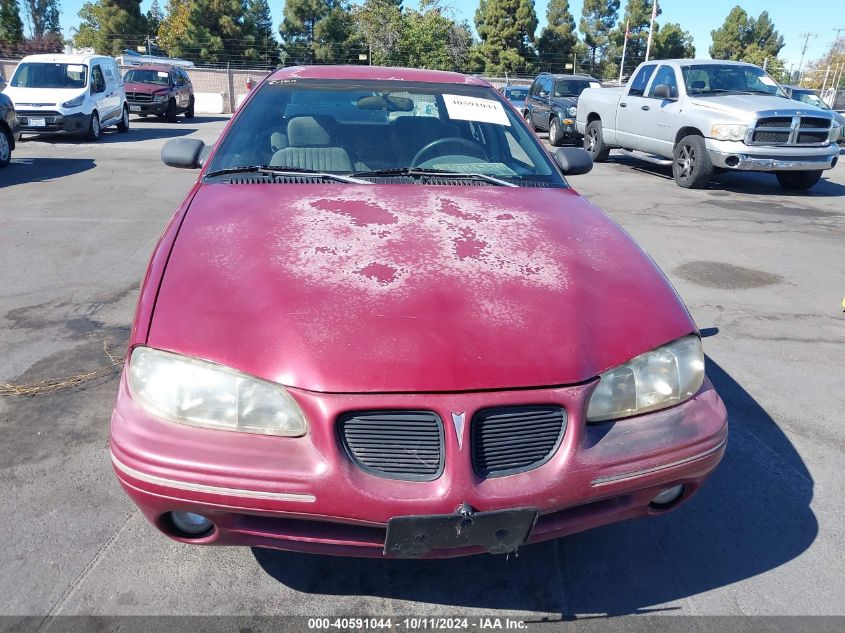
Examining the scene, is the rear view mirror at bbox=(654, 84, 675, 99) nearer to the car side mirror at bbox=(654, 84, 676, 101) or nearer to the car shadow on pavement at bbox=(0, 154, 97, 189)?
the car side mirror at bbox=(654, 84, 676, 101)

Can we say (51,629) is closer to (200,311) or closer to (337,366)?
(200,311)

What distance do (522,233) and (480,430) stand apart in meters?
1.02

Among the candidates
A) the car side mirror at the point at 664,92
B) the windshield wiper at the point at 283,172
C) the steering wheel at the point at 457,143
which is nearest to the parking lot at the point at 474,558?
the windshield wiper at the point at 283,172

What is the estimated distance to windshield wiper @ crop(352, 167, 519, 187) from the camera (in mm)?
3139

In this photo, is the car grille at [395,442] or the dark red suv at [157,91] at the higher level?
the dark red suv at [157,91]

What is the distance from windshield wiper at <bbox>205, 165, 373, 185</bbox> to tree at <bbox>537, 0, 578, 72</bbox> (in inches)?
2246

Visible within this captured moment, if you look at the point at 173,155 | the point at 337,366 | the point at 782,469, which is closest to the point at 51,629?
the point at 337,366

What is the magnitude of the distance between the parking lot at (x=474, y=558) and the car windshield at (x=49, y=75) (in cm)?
1108

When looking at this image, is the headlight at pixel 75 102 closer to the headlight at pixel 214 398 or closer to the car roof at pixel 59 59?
the car roof at pixel 59 59

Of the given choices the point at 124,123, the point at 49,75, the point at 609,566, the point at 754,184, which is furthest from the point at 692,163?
the point at 124,123

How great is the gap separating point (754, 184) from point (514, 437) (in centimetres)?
1153

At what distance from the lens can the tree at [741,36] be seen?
222 ft

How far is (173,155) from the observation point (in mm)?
3635

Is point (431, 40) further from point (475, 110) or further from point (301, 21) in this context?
point (475, 110)
